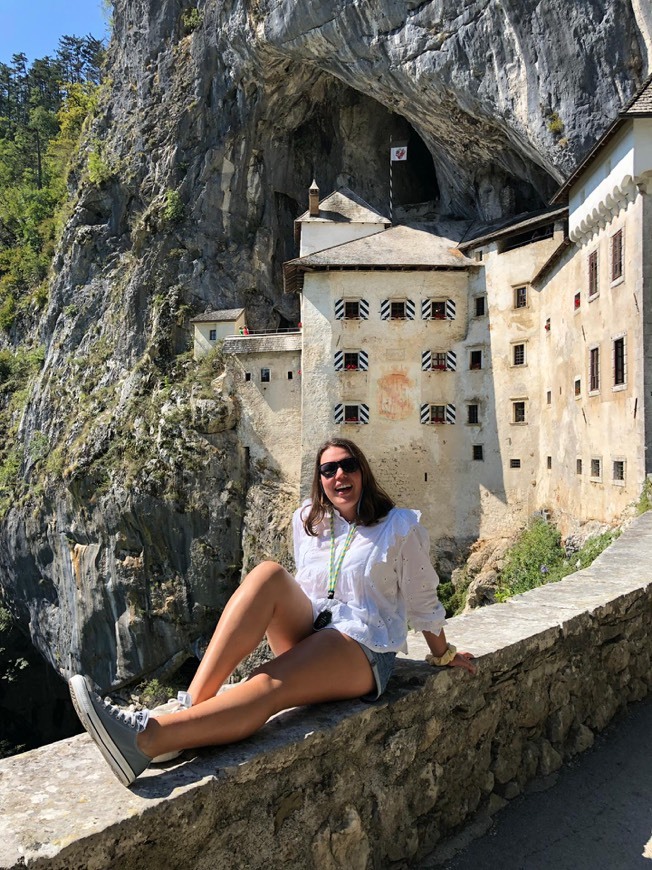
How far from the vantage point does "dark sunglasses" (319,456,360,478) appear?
3.49 metres

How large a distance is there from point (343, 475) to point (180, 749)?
1484mm

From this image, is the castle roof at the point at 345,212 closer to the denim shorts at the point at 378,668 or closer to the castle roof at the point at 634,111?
the castle roof at the point at 634,111

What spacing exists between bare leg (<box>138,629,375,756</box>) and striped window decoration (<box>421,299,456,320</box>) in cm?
2332

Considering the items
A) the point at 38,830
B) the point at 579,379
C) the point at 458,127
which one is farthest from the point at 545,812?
the point at 458,127

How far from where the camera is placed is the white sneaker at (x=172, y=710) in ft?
8.24

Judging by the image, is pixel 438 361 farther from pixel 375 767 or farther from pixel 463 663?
pixel 375 767

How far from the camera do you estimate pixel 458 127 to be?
24484mm

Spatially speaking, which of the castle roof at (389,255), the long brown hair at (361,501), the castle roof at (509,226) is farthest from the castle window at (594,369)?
the long brown hair at (361,501)

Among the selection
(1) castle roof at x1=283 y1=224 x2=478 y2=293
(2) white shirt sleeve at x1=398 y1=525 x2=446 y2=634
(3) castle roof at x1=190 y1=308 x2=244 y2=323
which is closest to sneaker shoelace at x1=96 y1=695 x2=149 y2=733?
(2) white shirt sleeve at x1=398 y1=525 x2=446 y2=634

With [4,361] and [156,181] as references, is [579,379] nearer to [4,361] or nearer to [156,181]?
[156,181]

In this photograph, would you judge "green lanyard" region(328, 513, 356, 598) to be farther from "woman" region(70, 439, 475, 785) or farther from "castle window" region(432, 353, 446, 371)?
"castle window" region(432, 353, 446, 371)

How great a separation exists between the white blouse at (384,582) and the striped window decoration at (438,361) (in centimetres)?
2242

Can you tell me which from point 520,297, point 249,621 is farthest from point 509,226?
point 249,621

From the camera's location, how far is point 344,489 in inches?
137
